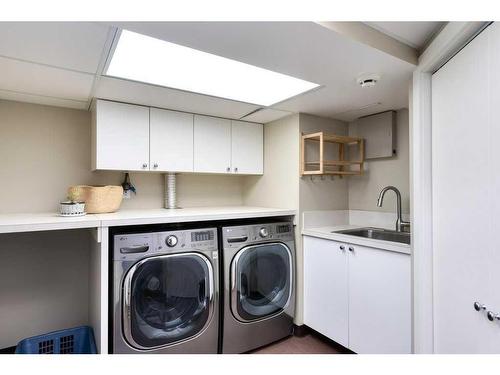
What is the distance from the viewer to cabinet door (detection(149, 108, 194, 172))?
2.14m

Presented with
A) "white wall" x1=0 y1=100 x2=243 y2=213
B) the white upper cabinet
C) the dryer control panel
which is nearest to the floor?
the dryer control panel

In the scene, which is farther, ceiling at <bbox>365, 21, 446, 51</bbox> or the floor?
the floor

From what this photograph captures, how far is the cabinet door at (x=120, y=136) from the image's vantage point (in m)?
1.92

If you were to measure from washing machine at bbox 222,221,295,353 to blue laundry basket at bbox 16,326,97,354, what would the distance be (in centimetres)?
96

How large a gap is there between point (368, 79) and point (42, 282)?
2753mm

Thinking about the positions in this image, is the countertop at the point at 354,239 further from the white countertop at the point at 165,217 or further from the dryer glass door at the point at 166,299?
the dryer glass door at the point at 166,299

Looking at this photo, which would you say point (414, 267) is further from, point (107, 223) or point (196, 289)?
point (107, 223)

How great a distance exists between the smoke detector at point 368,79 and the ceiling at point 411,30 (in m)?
0.24

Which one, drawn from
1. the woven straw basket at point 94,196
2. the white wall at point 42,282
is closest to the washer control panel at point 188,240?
the woven straw basket at point 94,196

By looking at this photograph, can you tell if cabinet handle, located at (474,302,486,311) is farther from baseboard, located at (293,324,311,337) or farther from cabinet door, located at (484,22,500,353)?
baseboard, located at (293,324,311,337)

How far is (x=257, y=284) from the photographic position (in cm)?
214

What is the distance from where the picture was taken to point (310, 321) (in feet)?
7.37
